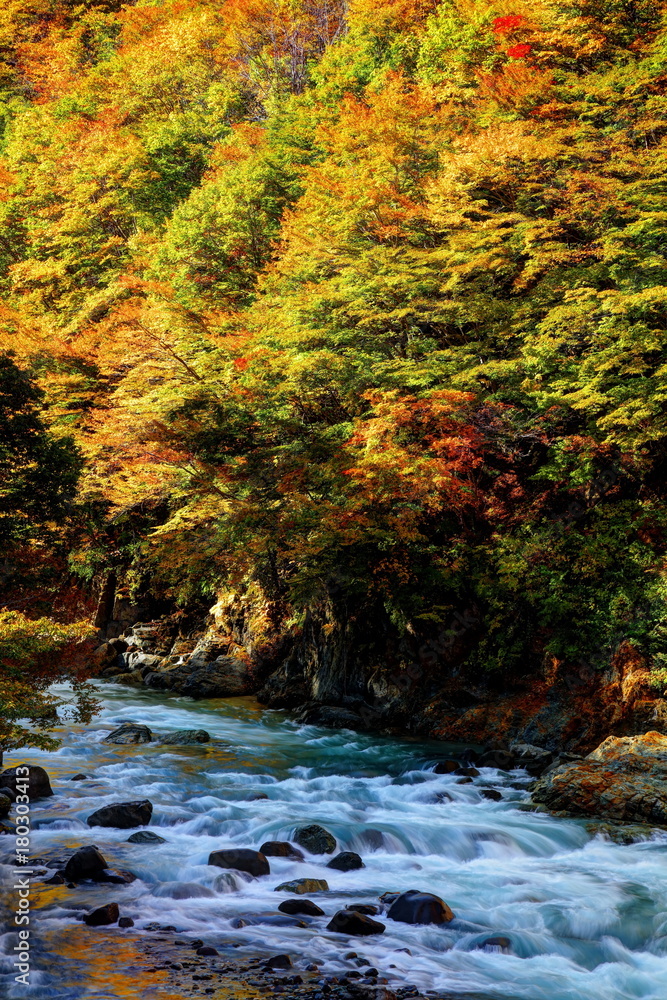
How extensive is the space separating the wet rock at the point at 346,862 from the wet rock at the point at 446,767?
396cm

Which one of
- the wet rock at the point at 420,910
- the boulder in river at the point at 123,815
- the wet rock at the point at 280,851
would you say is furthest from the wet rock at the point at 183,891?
the boulder in river at the point at 123,815

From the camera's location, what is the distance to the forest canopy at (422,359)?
1311cm

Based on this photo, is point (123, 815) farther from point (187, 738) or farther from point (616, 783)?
point (616, 783)

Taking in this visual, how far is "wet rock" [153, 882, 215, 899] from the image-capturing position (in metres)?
6.71

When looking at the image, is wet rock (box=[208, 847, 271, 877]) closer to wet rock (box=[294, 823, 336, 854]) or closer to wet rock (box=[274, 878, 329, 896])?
wet rock (box=[274, 878, 329, 896])

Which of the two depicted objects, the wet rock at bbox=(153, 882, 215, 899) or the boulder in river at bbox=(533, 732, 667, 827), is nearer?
the wet rock at bbox=(153, 882, 215, 899)

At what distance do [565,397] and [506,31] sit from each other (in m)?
11.3

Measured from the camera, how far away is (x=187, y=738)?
12.8 meters

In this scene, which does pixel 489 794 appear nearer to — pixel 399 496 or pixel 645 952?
pixel 645 952

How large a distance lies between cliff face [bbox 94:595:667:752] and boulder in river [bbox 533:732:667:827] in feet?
3.79

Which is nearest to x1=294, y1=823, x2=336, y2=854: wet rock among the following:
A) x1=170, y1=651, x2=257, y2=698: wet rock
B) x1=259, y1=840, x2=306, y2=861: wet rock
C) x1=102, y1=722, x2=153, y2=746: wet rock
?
x1=259, y1=840, x2=306, y2=861: wet rock

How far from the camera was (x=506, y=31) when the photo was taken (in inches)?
731

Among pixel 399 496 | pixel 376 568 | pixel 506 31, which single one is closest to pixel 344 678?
pixel 376 568

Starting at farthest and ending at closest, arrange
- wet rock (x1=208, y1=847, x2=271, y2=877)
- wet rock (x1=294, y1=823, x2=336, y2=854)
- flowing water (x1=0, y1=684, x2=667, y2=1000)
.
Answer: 1. wet rock (x1=294, y1=823, x2=336, y2=854)
2. wet rock (x1=208, y1=847, x2=271, y2=877)
3. flowing water (x1=0, y1=684, x2=667, y2=1000)
